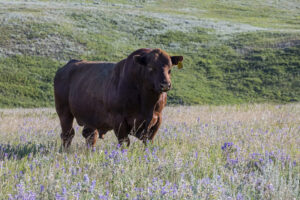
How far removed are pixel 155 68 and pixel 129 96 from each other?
2.02 ft

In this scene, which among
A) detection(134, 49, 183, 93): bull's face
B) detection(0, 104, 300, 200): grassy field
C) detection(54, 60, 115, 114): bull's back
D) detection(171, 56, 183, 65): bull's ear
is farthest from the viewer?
detection(54, 60, 115, 114): bull's back

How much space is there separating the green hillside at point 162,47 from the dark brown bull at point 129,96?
19367mm

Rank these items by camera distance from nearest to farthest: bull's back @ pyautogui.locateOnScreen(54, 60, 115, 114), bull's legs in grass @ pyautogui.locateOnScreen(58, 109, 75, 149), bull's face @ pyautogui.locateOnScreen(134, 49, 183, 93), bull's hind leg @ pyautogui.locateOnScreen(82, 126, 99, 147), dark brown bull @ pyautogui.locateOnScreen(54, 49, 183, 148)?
bull's face @ pyautogui.locateOnScreen(134, 49, 183, 93), dark brown bull @ pyautogui.locateOnScreen(54, 49, 183, 148), bull's back @ pyautogui.locateOnScreen(54, 60, 115, 114), bull's hind leg @ pyautogui.locateOnScreen(82, 126, 99, 147), bull's legs in grass @ pyautogui.locateOnScreen(58, 109, 75, 149)

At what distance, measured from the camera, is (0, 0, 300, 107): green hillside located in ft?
96.5

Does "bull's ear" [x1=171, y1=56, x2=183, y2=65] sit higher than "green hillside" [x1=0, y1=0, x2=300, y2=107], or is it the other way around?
"bull's ear" [x1=171, y1=56, x2=183, y2=65]

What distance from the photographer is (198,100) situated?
28328 mm

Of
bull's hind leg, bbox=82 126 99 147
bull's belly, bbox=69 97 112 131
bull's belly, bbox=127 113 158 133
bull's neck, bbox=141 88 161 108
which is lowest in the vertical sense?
bull's hind leg, bbox=82 126 99 147

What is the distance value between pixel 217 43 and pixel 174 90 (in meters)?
14.4

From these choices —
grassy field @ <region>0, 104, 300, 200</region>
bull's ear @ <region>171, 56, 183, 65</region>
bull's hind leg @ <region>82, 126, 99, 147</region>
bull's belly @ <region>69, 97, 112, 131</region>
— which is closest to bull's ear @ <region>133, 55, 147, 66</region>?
bull's ear @ <region>171, 56, 183, 65</region>

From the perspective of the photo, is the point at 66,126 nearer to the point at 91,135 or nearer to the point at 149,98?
the point at 91,135

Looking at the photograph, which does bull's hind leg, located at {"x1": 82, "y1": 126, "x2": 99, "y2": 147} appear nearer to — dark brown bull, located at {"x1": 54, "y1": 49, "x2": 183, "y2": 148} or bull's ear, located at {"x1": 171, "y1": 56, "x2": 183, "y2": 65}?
dark brown bull, located at {"x1": 54, "y1": 49, "x2": 183, "y2": 148}

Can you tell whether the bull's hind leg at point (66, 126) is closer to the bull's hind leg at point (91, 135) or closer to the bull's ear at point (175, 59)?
the bull's hind leg at point (91, 135)

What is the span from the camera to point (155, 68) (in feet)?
22.1

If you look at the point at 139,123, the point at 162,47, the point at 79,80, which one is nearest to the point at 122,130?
the point at 139,123
